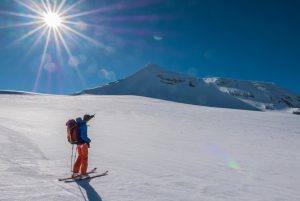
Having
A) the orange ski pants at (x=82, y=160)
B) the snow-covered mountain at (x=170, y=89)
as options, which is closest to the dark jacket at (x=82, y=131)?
the orange ski pants at (x=82, y=160)

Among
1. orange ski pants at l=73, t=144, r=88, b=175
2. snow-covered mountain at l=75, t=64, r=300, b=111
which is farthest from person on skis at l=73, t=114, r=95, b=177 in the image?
snow-covered mountain at l=75, t=64, r=300, b=111

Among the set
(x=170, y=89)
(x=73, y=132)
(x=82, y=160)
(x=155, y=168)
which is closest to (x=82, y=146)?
(x=82, y=160)

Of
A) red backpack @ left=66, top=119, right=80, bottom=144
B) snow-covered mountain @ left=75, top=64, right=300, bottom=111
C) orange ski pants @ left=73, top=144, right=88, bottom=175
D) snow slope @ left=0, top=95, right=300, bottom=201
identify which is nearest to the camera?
snow slope @ left=0, top=95, right=300, bottom=201

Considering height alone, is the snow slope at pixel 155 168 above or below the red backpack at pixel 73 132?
below

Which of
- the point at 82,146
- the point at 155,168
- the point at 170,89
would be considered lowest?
the point at 155,168

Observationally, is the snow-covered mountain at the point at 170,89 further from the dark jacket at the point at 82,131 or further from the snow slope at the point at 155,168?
the dark jacket at the point at 82,131

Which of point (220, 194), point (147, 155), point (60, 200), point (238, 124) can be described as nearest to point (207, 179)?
point (220, 194)

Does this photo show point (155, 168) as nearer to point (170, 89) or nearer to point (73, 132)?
point (73, 132)

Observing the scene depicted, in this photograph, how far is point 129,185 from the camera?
8195mm

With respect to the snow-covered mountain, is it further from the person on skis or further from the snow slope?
the person on skis

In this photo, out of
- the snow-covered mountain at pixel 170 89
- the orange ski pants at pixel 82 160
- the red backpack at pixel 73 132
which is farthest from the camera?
the snow-covered mountain at pixel 170 89

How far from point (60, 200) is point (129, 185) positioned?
2033 mm

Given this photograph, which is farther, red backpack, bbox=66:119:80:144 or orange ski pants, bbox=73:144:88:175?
orange ski pants, bbox=73:144:88:175

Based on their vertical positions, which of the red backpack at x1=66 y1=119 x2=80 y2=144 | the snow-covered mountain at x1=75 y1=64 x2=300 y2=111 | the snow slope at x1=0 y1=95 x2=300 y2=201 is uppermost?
the snow-covered mountain at x1=75 y1=64 x2=300 y2=111
